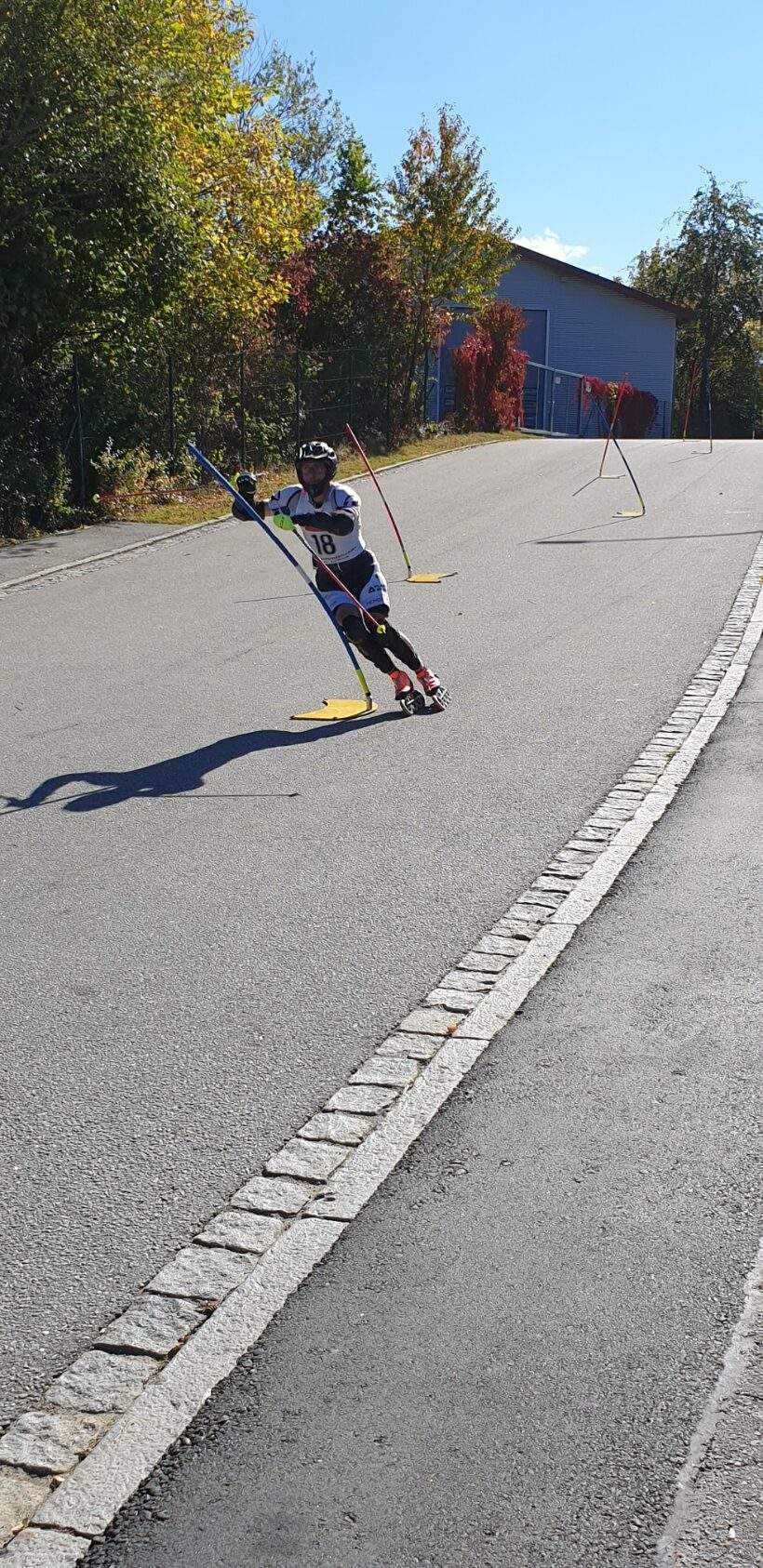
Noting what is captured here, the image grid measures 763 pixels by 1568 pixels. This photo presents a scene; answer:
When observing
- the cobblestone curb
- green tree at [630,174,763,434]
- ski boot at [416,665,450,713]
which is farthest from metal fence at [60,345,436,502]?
green tree at [630,174,763,434]

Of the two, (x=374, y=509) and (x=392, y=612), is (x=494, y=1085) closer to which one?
(x=392, y=612)

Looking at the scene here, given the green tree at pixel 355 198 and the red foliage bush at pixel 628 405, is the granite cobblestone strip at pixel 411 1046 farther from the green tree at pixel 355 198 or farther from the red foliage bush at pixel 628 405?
the red foliage bush at pixel 628 405

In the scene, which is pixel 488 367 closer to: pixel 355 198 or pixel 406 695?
pixel 355 198

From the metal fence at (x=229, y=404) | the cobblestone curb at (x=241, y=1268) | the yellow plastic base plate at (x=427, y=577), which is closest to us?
the cobblestone curb at (x=241, y=1268)

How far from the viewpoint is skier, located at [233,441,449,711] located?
10.1 metres

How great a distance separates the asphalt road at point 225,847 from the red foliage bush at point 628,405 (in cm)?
3839

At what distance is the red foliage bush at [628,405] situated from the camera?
53.2 meters

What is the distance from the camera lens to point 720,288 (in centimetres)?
7412

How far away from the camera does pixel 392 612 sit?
46.4 ft

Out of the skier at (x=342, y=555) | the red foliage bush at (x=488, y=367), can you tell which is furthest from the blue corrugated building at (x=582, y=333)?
the skier at (x=342, y=555)

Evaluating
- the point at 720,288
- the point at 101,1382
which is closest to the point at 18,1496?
the point at 101,1382

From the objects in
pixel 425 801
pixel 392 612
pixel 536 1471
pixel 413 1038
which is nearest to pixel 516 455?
pixel 392 612

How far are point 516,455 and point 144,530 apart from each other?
1379 centimetres

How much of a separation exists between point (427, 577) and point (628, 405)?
41.2 m
